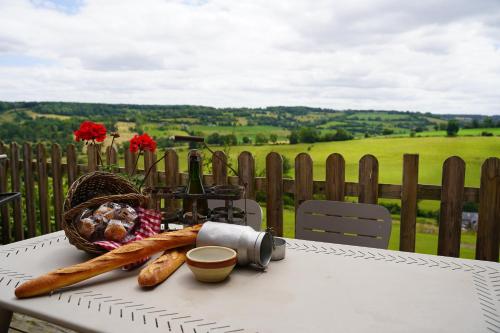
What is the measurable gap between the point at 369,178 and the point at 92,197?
1824 millimetres

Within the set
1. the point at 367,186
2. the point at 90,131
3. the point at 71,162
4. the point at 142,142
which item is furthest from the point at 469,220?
the point at 71,162

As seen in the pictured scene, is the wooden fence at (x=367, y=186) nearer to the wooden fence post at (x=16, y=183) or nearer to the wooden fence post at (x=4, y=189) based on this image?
the wooden fence post at (x=16, y=183)

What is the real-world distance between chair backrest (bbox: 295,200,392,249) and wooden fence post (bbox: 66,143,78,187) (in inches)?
113

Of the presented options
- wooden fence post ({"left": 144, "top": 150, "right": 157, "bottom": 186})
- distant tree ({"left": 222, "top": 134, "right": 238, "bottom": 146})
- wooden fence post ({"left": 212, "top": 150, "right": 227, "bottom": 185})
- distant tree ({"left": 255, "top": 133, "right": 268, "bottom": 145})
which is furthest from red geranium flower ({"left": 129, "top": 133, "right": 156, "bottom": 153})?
distant tree ({"left": 255, "top": 133, "right": 268, "bottom": 145})

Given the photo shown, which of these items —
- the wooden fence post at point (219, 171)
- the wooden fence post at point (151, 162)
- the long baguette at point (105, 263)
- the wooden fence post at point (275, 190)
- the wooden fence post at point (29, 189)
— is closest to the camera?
the long baguette at point (105, 263)

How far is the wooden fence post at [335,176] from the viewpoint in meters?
2.79

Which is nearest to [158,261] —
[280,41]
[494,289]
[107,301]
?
[107,301]

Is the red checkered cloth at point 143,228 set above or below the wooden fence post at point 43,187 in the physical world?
above

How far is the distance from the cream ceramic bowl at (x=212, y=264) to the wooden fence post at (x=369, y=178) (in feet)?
5.46

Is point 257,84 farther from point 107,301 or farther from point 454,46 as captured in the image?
point 107,301

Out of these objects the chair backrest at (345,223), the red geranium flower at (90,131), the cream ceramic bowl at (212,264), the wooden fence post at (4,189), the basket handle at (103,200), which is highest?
the red geranium flower at (90,131)

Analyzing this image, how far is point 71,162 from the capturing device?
4168 millimetres

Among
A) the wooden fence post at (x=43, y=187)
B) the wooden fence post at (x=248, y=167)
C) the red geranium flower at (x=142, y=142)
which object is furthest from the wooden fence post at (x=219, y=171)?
the wooden fence post at (x=43, y=187)

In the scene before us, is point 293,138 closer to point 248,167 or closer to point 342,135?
point 342,135
